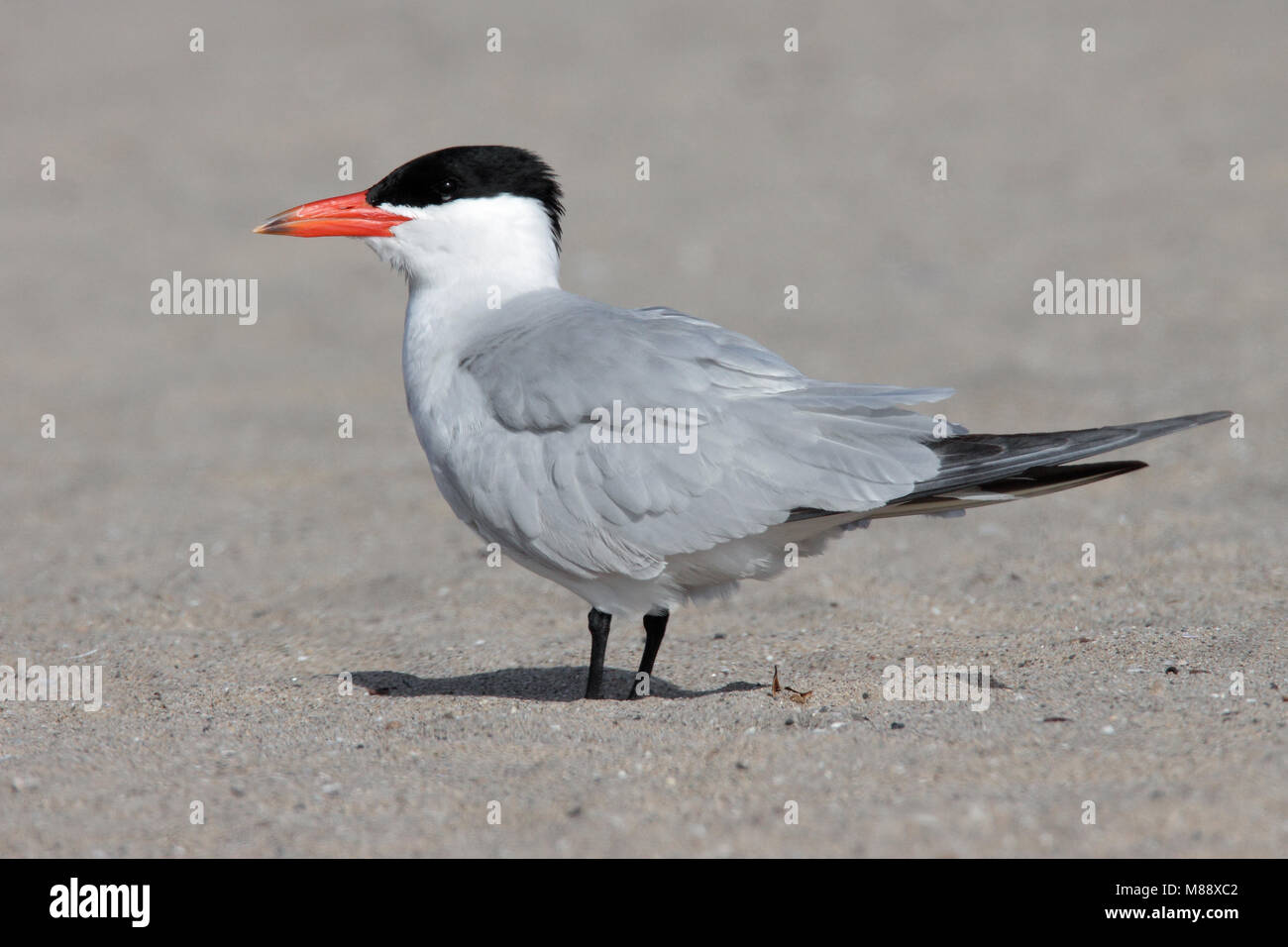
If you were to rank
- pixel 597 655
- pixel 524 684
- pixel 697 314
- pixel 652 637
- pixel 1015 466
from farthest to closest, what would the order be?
pixel 697 314
pixel 524 684
pixel 652 637
pixel 597 655
pixel 1015 466

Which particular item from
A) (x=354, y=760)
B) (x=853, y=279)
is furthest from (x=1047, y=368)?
(x=354, y=760)

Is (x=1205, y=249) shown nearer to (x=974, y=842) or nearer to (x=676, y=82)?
(x=676, y=82)

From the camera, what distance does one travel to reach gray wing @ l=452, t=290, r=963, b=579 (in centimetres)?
423

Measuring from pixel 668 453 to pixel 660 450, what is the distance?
0.08 ft

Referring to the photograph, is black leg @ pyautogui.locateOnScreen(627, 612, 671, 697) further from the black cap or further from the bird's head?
the black cap

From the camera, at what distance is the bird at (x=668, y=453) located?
13.7 ft

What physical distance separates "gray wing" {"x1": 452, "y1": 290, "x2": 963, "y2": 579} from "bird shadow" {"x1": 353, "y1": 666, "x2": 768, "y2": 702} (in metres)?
0.66

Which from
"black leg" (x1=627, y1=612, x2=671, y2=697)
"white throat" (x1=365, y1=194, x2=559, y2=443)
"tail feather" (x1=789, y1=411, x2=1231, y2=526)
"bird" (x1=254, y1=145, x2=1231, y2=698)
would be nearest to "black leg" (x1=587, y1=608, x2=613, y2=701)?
"bird" (x1=254, y1=145, x2=1231, y2=698)

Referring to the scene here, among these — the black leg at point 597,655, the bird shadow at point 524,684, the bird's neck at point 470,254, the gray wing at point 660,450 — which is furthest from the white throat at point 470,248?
the bird shadow at point 524,684

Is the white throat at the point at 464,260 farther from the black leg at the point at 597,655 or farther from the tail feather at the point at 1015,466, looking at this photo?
the tail feather at the point at 1015,466

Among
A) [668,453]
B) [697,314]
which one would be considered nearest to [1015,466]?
[668,453]

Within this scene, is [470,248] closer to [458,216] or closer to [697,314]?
[458,216]

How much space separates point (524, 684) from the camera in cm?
510
